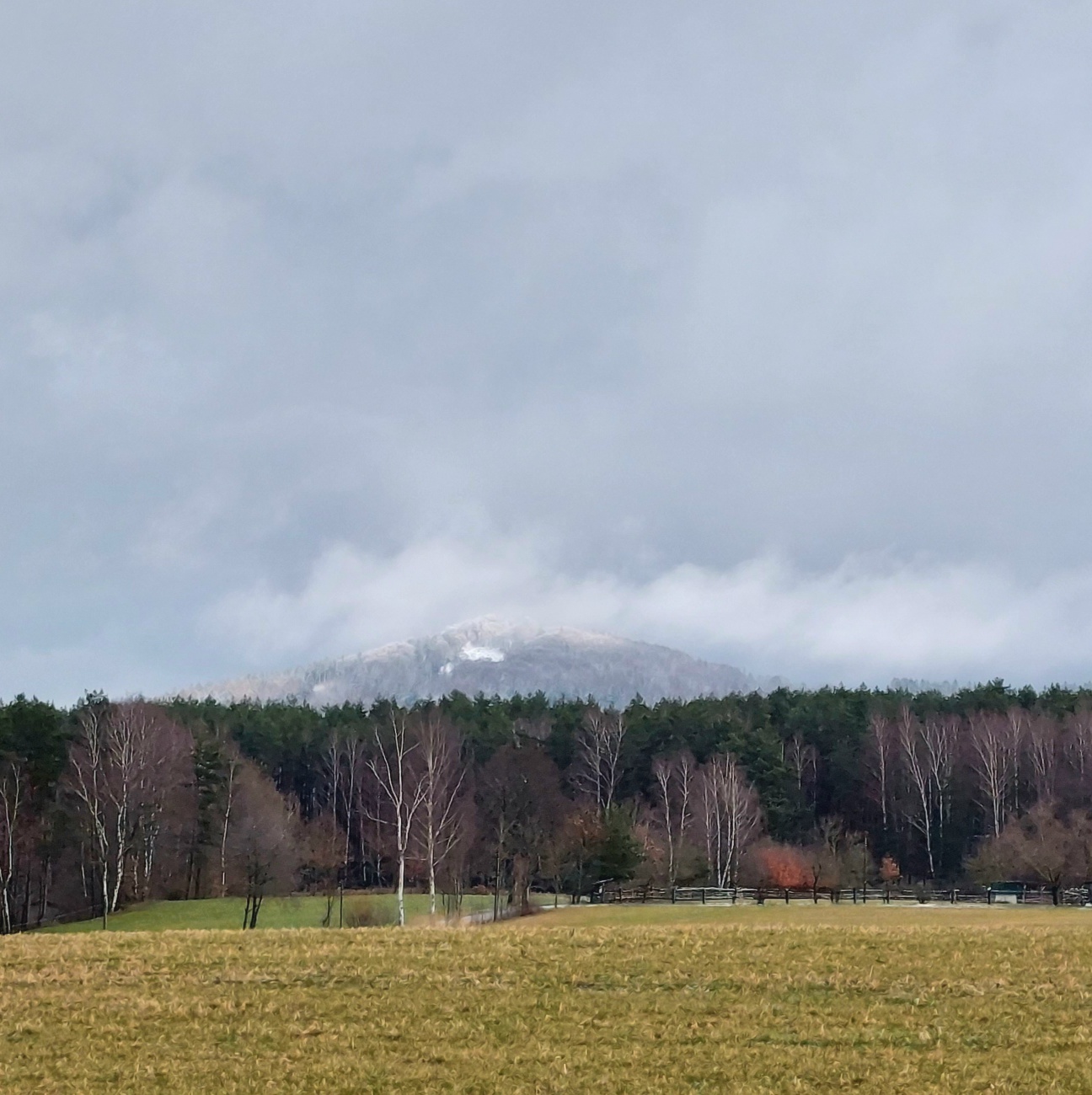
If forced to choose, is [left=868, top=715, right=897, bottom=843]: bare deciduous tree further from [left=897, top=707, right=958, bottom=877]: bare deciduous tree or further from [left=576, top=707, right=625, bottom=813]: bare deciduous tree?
[left=576, top=707, right=625, bottom=813]: bare deciduous tree

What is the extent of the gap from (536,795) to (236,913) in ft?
74.3

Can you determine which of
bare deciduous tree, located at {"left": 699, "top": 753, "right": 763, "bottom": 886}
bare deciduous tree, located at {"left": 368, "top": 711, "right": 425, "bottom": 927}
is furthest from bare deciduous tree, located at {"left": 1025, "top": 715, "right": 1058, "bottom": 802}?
bare deciduous tree, located at {"left": 368, "top": 711, "right": 425, "bottom": 927}

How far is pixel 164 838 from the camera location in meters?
75.2

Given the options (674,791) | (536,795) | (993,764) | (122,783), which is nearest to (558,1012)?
(122,783)

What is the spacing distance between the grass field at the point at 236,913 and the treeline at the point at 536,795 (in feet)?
4.93

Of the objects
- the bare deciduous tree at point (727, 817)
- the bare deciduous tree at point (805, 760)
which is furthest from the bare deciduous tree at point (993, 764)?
the bare deciduous tree at point (727, 817)

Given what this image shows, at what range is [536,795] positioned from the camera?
7719 centimetres

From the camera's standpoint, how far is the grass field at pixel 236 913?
2295 inches

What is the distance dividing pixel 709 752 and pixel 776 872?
24787mm

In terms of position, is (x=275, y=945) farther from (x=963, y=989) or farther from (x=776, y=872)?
(x=776, y=872)

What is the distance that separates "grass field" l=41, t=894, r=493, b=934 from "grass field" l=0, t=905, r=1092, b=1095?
3591 cm

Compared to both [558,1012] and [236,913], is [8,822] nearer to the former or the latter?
[236,913]

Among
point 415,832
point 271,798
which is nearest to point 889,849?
point 415,832

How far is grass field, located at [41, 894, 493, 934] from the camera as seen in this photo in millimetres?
58281
